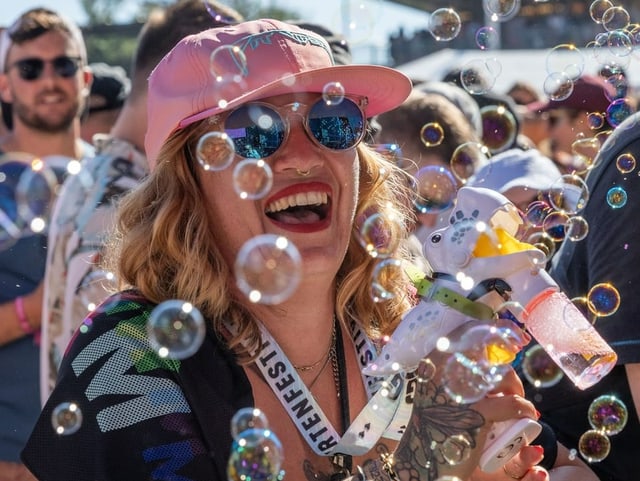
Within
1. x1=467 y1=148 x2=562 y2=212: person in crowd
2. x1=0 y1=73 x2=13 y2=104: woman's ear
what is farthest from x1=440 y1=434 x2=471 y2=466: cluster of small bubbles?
x1=0 y1=73 x2=13 y2=104: woman's ear

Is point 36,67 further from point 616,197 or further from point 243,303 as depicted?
point 616,197

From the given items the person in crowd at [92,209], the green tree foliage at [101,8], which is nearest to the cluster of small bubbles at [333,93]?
the person in crowd at [92,209]

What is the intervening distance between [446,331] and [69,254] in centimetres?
158

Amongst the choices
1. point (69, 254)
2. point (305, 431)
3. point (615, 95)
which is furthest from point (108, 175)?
point (615, 95)

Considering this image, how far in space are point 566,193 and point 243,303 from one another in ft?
3.28

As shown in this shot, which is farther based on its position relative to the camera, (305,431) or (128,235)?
(128,235)

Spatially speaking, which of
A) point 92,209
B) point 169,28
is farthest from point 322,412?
point 169,28

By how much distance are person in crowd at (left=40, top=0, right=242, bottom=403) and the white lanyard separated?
0.72m

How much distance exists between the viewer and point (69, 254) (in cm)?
282

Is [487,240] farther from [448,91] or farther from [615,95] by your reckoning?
[448,91]

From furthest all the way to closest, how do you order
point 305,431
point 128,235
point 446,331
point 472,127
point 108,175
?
1. point 472,127
2. point 108,175
3. point 128,235
4. point 305,431
5. point 446,331

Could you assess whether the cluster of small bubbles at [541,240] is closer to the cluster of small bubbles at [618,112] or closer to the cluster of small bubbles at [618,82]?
the cluster of small bubbles at [618,112]

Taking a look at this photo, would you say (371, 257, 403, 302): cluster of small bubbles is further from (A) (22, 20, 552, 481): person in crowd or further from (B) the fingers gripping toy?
(B) the fingers gripping toy

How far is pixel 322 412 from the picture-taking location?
1.90 m
